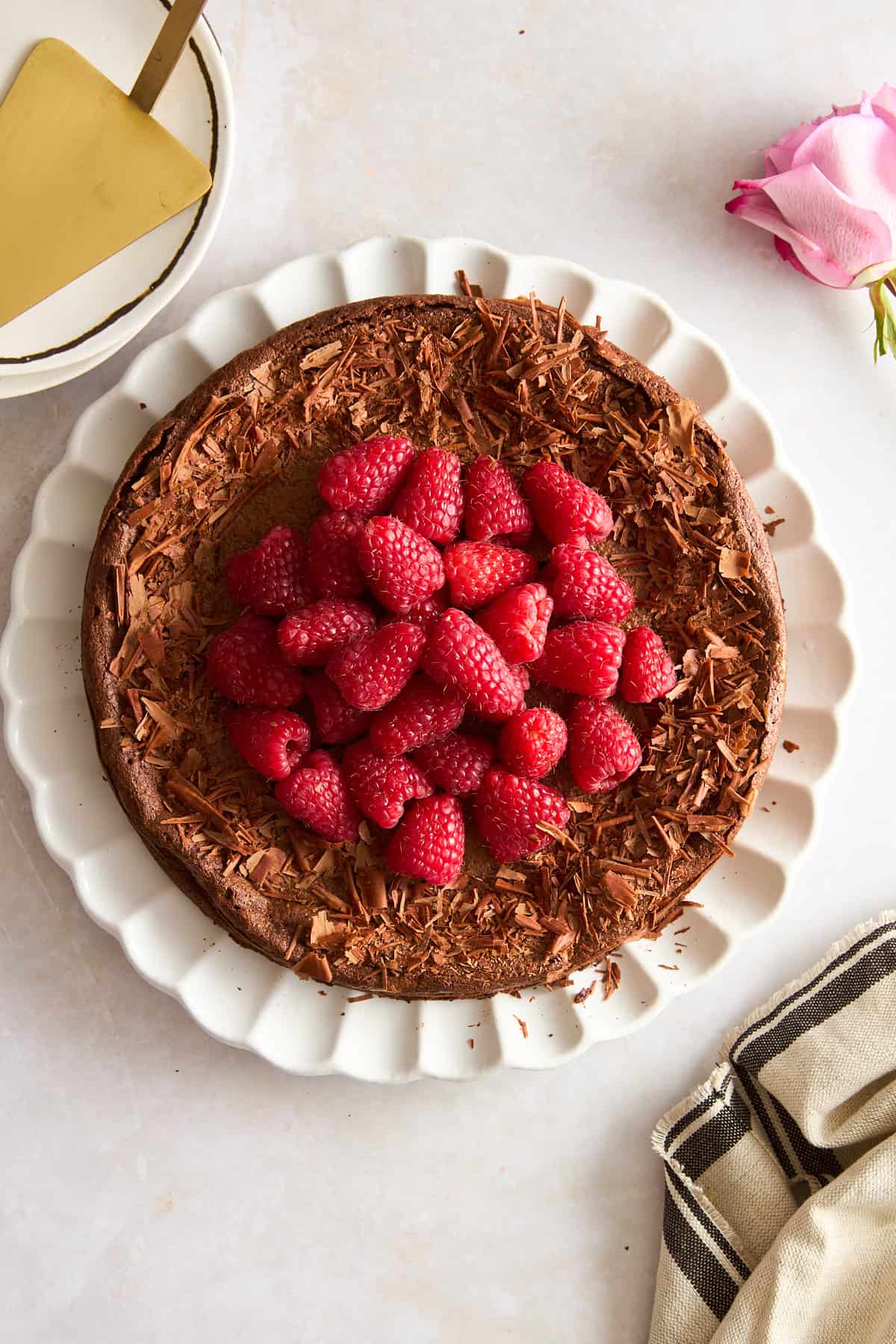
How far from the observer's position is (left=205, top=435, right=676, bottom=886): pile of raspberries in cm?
216

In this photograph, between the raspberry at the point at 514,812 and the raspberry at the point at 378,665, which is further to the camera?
the raspberry at the point at 514,812

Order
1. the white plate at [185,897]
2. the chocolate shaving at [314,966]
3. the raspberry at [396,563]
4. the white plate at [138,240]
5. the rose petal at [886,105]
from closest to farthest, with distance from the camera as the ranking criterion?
the raspberry at [396,563] → the chocolate shaving at [314,966] → the white plate at [138,240] → the white plate at [185,897] → the rose petal at [886,105]

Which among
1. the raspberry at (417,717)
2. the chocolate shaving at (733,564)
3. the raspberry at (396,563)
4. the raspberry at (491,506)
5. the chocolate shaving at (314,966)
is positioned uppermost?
the chocolate shaving at (733,564)

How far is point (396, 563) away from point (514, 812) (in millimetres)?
571

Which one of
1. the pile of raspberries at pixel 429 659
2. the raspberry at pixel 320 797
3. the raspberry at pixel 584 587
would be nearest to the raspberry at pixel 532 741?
the pile of raspberries at pixel 429 659

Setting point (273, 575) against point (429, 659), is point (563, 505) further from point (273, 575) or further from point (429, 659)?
point (273, 575)

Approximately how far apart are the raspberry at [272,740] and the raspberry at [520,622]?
17.7 inches

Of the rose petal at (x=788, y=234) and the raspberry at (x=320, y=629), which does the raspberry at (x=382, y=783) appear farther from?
the rose petal at (x=788, y=234)

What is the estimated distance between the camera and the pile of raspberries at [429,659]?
2.16m

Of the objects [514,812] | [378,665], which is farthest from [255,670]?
[514,812]

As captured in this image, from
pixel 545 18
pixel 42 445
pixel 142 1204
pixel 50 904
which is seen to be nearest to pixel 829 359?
pixel 545 18

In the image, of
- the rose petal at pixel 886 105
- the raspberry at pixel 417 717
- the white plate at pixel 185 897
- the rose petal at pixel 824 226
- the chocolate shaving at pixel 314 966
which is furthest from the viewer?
the rose petal at pixel 886 105

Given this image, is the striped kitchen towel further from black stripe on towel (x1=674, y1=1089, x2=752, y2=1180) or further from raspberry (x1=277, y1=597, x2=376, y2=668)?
raspberry (x1=277, y1=597, x2=376, y2=668)

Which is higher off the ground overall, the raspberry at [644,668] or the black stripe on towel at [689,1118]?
the raspberry at [644,668]
